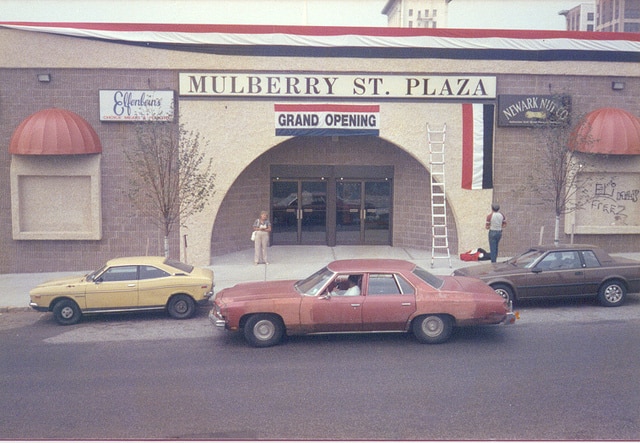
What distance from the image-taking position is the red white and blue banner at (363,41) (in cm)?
1703

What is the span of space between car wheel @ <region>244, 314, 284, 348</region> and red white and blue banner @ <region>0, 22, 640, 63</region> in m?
9.12

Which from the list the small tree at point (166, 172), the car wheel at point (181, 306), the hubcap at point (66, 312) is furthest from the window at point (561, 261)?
the hubcap at point (66, 312)

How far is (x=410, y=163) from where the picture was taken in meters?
19.8

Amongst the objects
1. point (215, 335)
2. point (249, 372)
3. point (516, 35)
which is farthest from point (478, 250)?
point (249, 372)

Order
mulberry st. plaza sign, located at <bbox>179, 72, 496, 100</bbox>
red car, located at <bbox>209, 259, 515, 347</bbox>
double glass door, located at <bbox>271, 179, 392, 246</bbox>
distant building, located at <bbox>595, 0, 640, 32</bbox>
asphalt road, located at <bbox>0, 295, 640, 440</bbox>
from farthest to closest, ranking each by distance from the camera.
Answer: distant building, located at <bbox>595, 0, 640, 32</bbox> < double glass door, located at <bbox>271, 179, 392, 246</bbox> < mulberry st. plaza sign, located at <bbox>179, 72, 496, 100</bbox> < red car, located at <bbox>209, 259, 515, 347</bbox> < asphalt road, located at <bbox>0, 295, 640, 440</bbox>

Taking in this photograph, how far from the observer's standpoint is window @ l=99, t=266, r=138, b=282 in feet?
40.8

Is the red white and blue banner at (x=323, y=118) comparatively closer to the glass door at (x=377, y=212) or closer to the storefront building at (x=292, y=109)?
the storefront building at (x=292, y=109)

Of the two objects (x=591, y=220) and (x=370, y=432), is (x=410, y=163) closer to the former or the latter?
(x=591, y=220)

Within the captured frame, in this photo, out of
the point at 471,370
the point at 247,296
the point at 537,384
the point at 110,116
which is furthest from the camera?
the point at 110,116

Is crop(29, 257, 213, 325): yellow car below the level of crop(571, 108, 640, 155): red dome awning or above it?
below

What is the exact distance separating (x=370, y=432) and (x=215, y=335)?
501cm

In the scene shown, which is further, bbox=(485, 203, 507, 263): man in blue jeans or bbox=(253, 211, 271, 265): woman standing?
bbox=(253, 211, 271, 265): woman standing

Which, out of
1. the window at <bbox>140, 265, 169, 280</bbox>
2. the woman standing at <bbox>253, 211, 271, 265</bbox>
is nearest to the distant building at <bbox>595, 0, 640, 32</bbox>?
the woman standing at <bbox>253, 211, 271, 265</bbox>

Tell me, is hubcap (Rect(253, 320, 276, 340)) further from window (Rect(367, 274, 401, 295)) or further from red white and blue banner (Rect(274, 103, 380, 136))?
red white and blue banner (Rect(274, 103, 380, 136))
